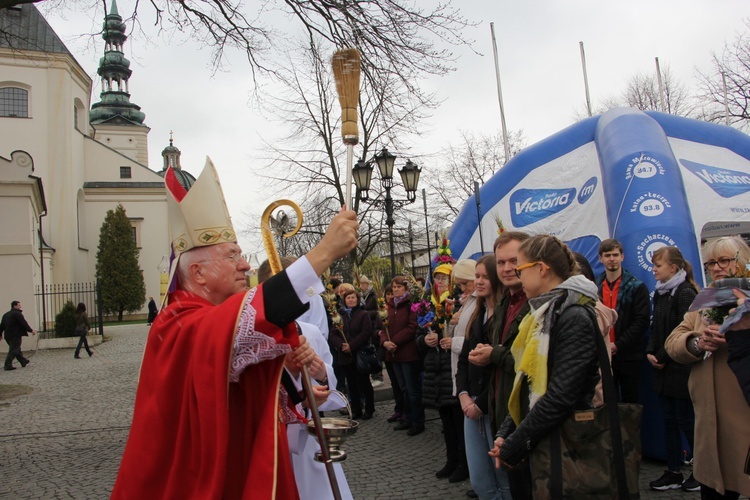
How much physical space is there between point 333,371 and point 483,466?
4.48ft

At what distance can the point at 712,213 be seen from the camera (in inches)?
262

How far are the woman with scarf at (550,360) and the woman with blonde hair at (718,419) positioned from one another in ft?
3.06

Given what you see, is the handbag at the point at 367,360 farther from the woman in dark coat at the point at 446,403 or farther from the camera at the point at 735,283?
the camera at the point at 735,283

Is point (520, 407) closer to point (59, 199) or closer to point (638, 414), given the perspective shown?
point (638, 414)

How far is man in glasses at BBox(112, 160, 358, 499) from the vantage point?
2.11 metres

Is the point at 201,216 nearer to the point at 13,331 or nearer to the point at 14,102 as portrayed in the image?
the point at 13,331

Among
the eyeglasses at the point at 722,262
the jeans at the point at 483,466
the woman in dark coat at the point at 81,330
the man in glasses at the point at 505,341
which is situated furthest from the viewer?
the woman in dark coat at the point at 81,330

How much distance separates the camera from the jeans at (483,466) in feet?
13.9

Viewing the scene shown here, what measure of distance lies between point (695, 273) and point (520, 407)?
4.01m

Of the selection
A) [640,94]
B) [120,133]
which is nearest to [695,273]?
[640,94]

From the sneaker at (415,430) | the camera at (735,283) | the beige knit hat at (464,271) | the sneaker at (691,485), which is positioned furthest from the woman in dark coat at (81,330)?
the camera at (735,283)

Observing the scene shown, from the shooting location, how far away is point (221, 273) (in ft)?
8.36

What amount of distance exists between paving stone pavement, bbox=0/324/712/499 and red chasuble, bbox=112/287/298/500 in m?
3.53

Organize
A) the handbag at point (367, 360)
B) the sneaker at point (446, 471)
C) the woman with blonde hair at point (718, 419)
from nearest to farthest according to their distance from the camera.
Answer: the woman with blonde hair at point (718, 419)
the sneaker at point (446, 471)
the handbag at point (367, 360)
